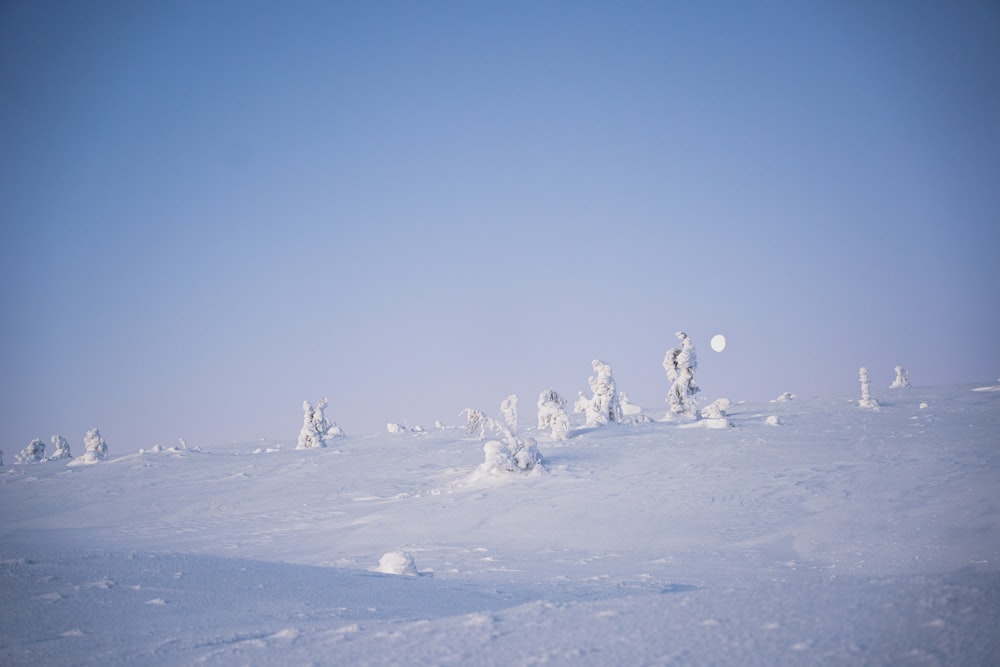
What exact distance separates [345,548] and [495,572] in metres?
5.86

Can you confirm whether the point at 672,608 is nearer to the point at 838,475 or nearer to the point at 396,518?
the point at 396,518

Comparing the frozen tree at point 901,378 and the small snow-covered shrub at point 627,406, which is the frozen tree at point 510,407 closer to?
the small snow-covered shrub at point 627,406

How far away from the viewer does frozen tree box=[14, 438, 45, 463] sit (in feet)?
170

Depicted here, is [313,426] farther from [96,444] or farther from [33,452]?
[33,452]

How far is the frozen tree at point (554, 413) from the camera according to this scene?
31.7 metres

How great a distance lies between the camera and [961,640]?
3.23 m

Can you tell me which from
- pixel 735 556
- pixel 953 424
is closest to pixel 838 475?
pixel 735 556

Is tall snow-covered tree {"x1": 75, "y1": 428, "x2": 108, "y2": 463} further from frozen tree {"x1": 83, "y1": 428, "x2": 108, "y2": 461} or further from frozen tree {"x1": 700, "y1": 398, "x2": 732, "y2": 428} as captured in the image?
frozen tree {"x1": 700, "y1": 398, "x2": 732, "y2": 428}

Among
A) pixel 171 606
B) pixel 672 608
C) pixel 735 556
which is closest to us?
pixel 672 608

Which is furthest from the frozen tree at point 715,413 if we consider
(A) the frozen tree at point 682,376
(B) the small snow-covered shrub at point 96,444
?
(B) the small snow-covered shrub at point 96,444

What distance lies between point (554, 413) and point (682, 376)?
10.8m

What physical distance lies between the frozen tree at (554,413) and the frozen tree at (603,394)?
3.37 m

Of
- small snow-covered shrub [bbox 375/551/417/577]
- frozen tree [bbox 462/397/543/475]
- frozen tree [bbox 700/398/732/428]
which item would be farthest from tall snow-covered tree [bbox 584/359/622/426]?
small snow-covered shrub [bbox 375/551/417/577]

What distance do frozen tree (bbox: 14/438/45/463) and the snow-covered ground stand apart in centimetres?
1786
